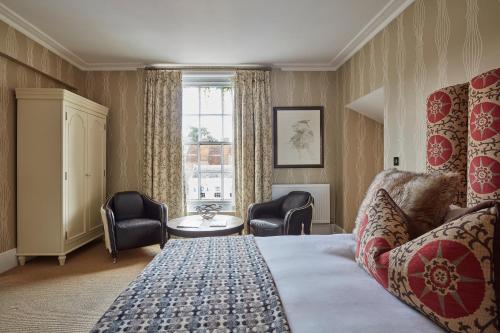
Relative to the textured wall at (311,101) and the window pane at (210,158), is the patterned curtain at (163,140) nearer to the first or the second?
the window pane at (210,158)

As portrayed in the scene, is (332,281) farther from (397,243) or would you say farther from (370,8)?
(370,8)

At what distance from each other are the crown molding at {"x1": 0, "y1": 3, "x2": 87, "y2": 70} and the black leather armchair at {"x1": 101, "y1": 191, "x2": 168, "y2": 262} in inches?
83.1

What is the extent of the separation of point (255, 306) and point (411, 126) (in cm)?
253

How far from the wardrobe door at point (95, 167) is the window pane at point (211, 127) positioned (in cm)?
148

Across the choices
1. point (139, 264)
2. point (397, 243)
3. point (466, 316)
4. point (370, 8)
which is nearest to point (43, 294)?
point (139, 264)

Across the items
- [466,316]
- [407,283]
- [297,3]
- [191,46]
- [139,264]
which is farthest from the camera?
[191,46]

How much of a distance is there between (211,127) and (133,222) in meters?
1.95

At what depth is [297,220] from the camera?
3576mm

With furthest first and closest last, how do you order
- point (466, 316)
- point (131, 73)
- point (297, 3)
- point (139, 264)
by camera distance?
point (131, 73) → point (139, 264) → point (297, 3) → point (466, 316)

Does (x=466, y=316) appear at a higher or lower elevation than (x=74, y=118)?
lower

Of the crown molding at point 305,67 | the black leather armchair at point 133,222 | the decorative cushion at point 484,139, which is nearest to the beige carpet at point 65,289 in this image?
the black leather armchair at point 133,222

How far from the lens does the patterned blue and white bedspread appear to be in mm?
886

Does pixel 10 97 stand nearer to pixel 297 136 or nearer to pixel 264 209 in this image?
pixel 264 209

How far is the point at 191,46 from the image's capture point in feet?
13.0
